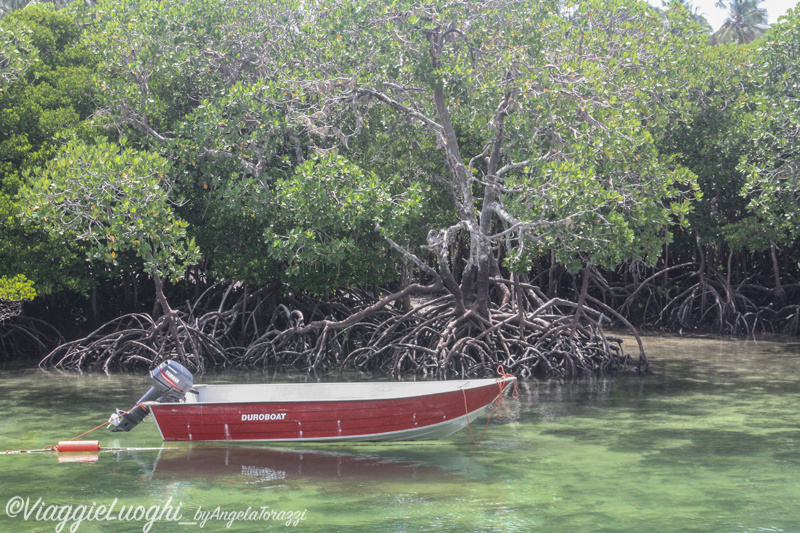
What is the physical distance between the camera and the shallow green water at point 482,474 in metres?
5.82

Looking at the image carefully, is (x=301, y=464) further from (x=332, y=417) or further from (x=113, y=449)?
(x=113, y=449)

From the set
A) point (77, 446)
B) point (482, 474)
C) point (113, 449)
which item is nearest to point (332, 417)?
point (482, 474)

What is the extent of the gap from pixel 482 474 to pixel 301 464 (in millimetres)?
1700

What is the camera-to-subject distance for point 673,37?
12.5 metres

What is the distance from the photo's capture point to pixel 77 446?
7.81m

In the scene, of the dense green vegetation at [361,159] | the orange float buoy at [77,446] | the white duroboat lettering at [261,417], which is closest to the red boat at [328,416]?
the white duroboat lettering at [261,417]

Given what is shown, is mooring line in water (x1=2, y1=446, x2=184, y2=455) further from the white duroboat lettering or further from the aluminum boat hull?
the white duroboat lettering

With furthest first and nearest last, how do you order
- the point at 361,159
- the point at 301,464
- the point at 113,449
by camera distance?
the point at 361,159
the point at 113,449
the point at 301,464

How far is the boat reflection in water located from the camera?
7055 millimetres

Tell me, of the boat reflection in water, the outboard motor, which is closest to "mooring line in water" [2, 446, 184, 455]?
the boat reflection in water

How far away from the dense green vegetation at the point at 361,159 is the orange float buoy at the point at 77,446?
148 inches

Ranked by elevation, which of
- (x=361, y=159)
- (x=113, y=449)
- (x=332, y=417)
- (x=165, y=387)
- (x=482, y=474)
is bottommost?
(x=482, y=474)

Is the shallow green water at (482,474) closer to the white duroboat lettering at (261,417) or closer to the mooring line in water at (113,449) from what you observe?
the mooring line in water at (113,449)

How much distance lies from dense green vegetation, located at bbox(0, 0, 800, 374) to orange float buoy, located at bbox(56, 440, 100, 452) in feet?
12.4
